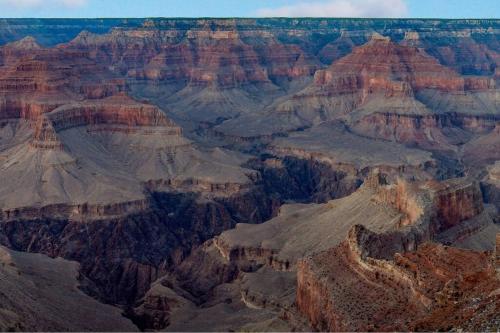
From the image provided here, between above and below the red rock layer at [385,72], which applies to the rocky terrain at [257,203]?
below

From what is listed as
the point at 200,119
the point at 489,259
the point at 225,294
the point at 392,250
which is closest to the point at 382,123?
the point at 200,119

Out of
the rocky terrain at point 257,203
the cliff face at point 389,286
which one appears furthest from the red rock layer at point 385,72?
the cliff face at point 389,286

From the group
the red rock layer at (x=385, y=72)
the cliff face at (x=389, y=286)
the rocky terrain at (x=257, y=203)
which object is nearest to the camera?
the cliff face at (x=389, y=286)

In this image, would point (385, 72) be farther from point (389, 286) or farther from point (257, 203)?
point (389, 286)

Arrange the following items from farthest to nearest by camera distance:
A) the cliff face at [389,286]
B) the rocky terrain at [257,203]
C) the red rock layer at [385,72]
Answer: the red rock layer at [385,72] < the rocky terrain at [257,203] < the cliff face at [389,286]

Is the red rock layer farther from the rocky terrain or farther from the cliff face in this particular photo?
the cliff face

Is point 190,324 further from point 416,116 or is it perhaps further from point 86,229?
point 416,116

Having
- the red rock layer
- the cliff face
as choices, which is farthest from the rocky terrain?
the red rock layer

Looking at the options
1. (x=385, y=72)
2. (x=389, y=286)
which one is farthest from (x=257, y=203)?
(x=385, y=72)

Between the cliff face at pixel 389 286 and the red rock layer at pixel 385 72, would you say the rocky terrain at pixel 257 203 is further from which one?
the red rock layer at pixel 385 72
